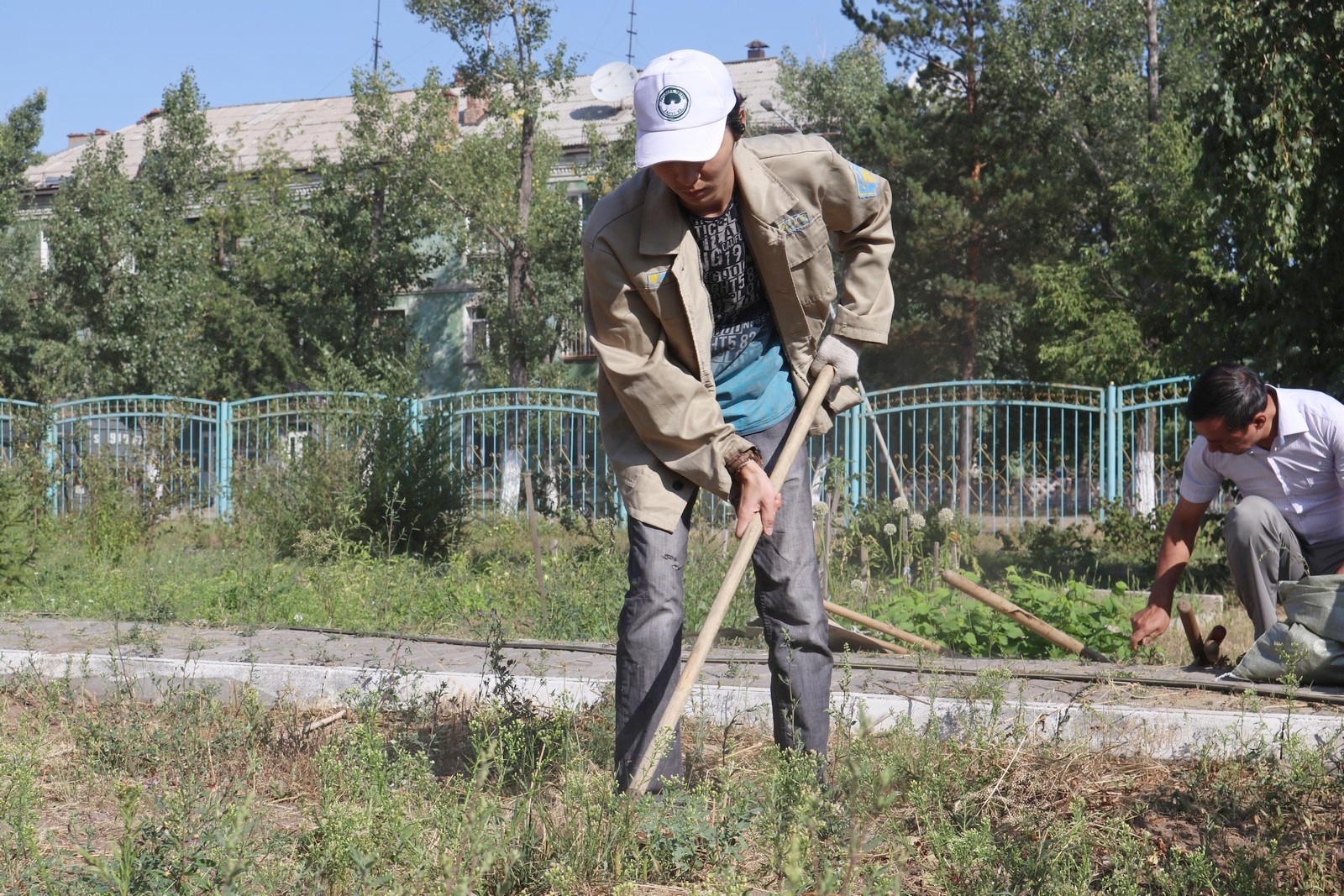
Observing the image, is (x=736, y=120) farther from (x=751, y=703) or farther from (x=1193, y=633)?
(x=1193, y=633)

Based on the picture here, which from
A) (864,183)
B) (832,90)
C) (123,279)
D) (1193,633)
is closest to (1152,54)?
(832,90)

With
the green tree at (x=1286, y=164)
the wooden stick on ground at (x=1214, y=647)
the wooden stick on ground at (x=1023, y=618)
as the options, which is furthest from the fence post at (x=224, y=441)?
the wooden stick on ground at (x=1214, y=647)

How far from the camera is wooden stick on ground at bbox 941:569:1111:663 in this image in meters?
4.66

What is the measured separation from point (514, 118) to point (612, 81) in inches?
92.4

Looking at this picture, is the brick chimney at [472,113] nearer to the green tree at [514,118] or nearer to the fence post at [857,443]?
the green tree at [514,118]

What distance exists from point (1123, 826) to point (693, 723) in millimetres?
1500

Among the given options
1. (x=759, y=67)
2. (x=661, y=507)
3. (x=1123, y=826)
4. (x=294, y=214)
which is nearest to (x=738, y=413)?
(x=661, y=507)

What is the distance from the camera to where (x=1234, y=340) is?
853 centimetres

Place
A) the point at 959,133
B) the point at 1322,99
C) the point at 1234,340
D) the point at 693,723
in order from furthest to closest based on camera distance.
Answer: the point at 959,133, the point at 1234,340, the point at 1322,99, the point at 693,723

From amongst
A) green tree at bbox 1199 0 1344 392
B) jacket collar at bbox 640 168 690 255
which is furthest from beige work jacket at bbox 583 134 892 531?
green tree at bbox 1199 0 1344 392

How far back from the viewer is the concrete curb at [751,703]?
3.54 meters

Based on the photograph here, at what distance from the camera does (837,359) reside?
3.46 metres

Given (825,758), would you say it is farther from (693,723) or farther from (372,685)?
(372,685)

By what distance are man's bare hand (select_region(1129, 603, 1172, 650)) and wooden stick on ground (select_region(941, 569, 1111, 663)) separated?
335 mm
